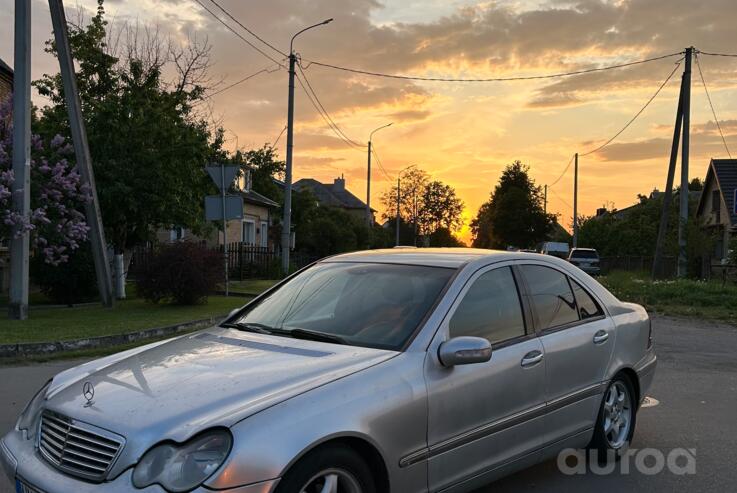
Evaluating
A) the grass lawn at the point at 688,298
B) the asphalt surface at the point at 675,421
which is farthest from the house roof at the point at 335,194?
the asphalt surface at the point at 675,421

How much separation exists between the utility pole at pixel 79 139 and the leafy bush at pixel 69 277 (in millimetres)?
1997

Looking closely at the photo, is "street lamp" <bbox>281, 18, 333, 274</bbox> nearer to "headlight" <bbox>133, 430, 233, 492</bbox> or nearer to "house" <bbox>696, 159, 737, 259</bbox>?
"headlight" <bbox>133, 430, 233, 492</bbox>

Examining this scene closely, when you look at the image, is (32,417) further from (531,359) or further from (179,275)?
(179,275)

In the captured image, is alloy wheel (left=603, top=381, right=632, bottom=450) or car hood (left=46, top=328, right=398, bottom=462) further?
alloy wheel (left=603, top=381, right=632, bottom=450)

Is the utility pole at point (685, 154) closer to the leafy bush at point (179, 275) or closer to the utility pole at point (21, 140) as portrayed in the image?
the leafy bush at point (179, 275)

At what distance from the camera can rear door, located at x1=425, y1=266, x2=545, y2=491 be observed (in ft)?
10.9

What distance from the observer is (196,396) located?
9.43ft

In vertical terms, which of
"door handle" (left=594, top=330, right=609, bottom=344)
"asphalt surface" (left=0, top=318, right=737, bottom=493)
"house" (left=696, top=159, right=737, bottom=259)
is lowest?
"asphalt surface" (left=0, top=318, right=737, bottom=493)

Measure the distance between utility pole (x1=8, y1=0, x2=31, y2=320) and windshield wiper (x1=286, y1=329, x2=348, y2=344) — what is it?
998 centimetres

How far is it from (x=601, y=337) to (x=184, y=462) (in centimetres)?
304

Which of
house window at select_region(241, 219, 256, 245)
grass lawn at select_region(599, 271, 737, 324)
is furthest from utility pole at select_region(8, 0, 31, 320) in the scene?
house window at select_region(241, 219, 256, 245)

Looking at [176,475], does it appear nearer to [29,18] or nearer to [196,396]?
[196,396]

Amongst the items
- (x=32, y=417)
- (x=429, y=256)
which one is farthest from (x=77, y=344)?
(x=429, y=256)

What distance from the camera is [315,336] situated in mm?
3701
